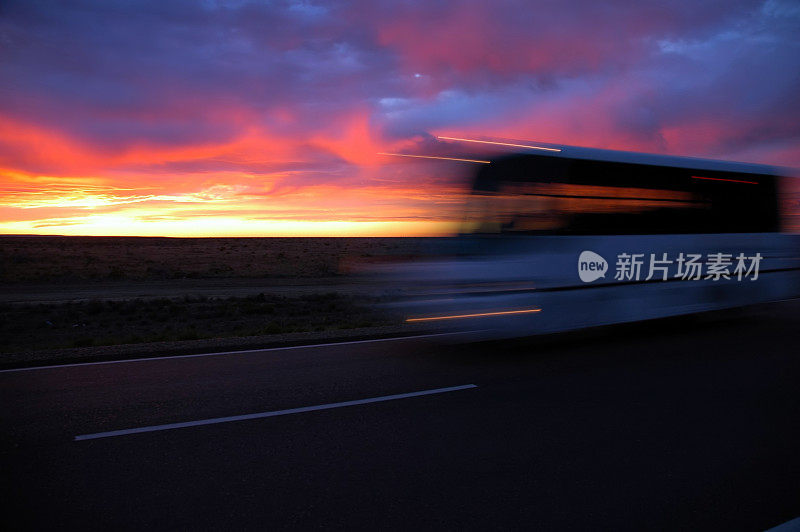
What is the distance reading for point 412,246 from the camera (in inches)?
324

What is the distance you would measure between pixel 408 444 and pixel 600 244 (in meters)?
5.33

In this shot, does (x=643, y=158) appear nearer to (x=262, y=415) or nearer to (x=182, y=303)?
(x=262, y=415)

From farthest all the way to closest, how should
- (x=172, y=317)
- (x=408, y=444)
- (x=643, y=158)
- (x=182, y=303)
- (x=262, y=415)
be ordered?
1. (x=182, y=303)
2. (x=172, y=317)
3. (x=643, y=158)
4. (x=262, y=415)
5. (x=408, y=444)

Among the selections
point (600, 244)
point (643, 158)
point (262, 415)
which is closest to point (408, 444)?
point (262, 415)

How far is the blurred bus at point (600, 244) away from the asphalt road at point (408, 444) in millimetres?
892

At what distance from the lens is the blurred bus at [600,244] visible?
7863 millimetres

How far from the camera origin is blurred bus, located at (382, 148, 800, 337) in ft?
25.8

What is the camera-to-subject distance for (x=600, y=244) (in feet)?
28.8

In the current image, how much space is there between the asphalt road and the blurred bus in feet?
2.93

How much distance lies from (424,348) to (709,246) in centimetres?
569

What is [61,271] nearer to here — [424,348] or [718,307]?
→ [424,348]

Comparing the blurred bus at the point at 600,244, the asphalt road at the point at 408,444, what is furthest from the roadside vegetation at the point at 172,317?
the asphalt road at the point at 408,444

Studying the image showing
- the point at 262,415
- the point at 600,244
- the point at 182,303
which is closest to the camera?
the point at 262,415

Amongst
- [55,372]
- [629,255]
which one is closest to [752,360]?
[629,255]
